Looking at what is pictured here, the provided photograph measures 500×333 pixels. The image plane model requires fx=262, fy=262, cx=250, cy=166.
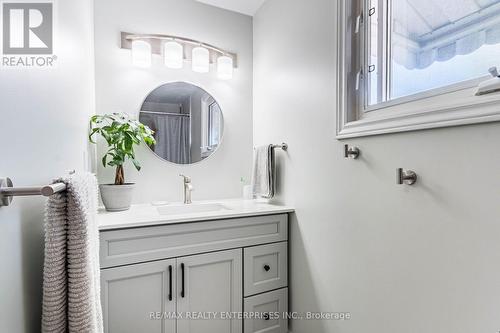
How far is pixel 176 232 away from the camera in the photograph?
137cm

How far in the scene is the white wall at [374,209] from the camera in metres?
0.77

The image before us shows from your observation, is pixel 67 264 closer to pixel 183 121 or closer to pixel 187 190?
pixel 187 190

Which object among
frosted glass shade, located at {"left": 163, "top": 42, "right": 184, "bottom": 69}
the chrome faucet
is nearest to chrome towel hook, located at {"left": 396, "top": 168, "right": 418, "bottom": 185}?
the chrome faucet

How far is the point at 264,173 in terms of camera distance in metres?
1.77

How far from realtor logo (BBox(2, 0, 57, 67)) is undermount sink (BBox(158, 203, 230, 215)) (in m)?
1.10

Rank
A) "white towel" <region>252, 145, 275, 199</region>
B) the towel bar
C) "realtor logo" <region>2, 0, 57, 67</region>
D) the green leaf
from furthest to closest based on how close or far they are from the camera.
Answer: "white towel" <region>252, 145, 275, 199</region>
the green leaf
"realtor logo" <region>2, 0, 57, 67</region>
the towel bar

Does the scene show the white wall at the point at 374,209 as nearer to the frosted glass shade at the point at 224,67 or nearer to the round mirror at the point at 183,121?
the frosted glass shade at the point at 224,67

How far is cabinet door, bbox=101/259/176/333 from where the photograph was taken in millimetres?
1255

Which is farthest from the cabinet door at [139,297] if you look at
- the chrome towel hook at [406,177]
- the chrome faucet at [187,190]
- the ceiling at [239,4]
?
the ceiling at [239,4]

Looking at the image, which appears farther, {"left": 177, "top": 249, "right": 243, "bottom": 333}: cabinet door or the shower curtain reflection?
the shower curtain reflection

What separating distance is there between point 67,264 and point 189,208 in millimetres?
1165

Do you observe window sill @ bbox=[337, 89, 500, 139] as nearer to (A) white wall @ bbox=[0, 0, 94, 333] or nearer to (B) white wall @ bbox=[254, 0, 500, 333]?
(B) white wall @ bbox=[254, 0, 500, 333]

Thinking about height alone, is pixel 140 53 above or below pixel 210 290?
above

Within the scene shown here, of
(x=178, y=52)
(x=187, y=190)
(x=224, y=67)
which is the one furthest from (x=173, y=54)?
(x=187, y=190)
